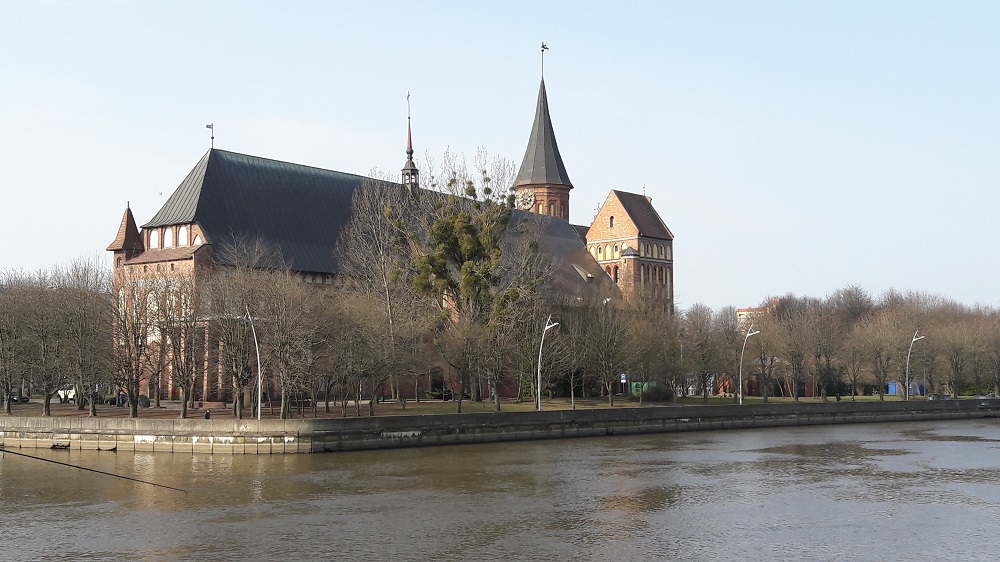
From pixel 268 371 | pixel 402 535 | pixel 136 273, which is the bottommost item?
pixel 402 535

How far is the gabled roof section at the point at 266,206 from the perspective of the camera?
251 ft

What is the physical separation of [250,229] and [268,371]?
20.5 metres

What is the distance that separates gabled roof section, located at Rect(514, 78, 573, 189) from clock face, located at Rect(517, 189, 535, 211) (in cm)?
103

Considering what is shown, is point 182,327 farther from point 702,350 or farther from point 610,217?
point 610,217

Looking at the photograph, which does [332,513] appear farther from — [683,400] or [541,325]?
[683,400]

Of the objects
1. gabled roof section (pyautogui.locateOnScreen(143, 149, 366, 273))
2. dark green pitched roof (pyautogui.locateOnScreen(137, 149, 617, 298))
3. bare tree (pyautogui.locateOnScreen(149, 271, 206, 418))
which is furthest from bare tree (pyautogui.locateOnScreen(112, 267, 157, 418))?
gabled roof section (pyautogui.locateOnScreen(143, 149, 366, 273))

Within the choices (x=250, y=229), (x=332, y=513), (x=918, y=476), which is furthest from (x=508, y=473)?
(x=250, y=229)

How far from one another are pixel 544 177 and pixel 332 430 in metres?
72.0

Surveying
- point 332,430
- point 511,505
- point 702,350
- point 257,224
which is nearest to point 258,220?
point 257,224

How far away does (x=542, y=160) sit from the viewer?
12044cm

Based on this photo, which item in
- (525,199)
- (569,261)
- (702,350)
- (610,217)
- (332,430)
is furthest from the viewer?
(525,199)

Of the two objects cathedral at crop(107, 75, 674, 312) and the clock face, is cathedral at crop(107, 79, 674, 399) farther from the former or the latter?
the clock face

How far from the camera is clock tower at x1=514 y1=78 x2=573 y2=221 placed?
119 meters

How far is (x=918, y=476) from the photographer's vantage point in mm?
43312
